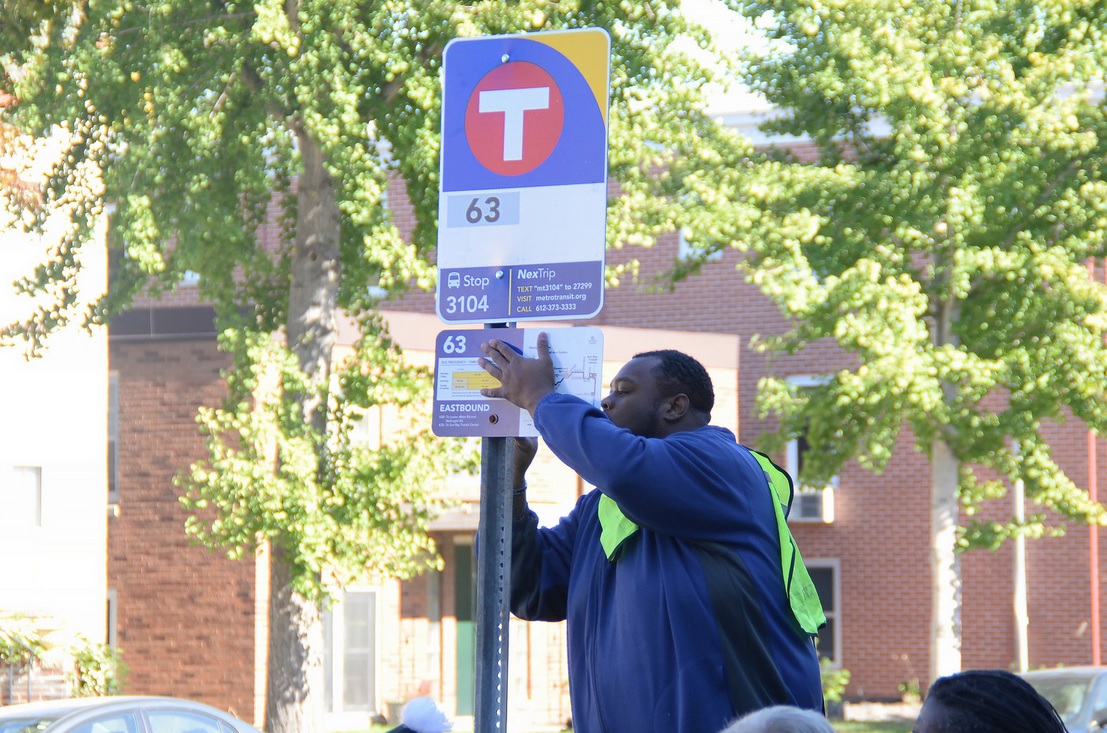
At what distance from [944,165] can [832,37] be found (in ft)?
6.28

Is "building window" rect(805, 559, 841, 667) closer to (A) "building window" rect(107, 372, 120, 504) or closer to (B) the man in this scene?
(A) "building window" rect(107, 372, 120, 504)

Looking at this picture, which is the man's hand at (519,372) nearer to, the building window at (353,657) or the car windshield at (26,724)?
the car windshield at (26,724)

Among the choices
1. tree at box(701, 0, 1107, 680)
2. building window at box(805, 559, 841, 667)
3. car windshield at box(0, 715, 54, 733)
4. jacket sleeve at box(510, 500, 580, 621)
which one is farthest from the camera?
building window at box(805, 559, 841, 667)

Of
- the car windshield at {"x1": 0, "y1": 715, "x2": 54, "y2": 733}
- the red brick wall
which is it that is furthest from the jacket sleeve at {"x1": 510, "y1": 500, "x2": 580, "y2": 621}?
the red brick wall

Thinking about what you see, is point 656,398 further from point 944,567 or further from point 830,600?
point 830,600

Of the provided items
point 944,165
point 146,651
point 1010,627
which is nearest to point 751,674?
point 944,165

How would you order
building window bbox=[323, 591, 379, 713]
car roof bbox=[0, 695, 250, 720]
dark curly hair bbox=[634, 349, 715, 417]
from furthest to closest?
building window bbox=[323, 591, 379, 713] → car roof bbox=[0, 695, 250, 720] → dark curly hair bbox=[634, 349, 715, 417]

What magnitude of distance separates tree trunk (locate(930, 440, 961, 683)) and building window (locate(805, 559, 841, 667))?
28.8 ft

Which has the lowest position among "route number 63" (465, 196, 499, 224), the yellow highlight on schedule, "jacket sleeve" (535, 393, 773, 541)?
"jacket sleeve" (535, 393, 773, 541)

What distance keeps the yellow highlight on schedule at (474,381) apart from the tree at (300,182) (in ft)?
29.8

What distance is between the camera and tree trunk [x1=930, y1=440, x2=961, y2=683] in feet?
57.3

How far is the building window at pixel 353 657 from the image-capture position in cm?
2228

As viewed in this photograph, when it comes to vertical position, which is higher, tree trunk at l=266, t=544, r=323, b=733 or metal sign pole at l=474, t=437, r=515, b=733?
metal sign pole at l=474, t=437, r=515, b=733

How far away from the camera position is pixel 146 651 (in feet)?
68.9
